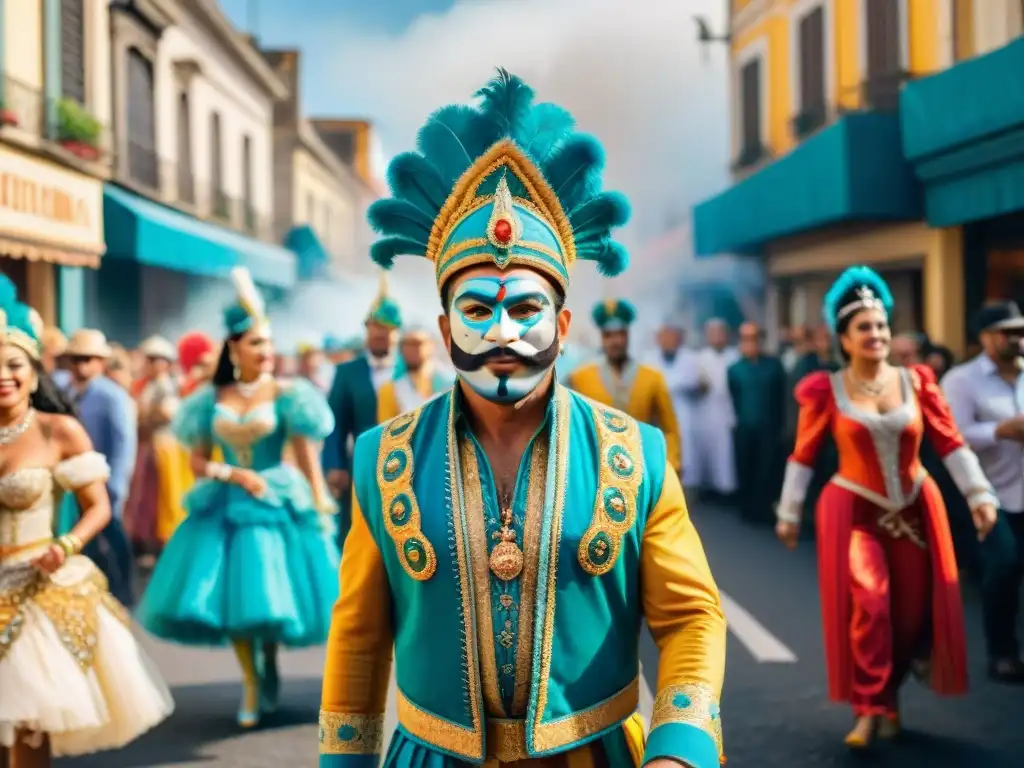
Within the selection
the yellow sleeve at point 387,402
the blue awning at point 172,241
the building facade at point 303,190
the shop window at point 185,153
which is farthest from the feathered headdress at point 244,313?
the building facade at point 303,190

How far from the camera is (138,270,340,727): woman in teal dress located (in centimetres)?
683

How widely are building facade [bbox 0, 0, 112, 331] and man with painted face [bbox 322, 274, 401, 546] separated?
6.15 metres

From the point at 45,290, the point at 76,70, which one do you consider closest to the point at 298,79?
the point at 76,70

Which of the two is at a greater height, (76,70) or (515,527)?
(76,70)

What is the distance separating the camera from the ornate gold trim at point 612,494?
3.01 metres

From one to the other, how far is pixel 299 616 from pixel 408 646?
3.96 metres

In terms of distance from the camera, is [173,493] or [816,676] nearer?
[816,676]

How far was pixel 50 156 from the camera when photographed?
16.6m

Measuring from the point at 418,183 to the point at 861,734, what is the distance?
13.4ft

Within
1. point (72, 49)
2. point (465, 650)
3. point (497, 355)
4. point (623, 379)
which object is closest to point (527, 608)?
point (465, 650)

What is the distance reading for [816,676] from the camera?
7621mm

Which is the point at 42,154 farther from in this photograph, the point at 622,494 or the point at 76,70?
the point at 622,494

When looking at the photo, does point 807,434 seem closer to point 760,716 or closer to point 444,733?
point 760,716

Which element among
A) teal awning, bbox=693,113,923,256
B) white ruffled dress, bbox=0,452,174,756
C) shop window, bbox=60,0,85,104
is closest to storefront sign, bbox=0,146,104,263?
shop window, bbox=60,0,85,104
